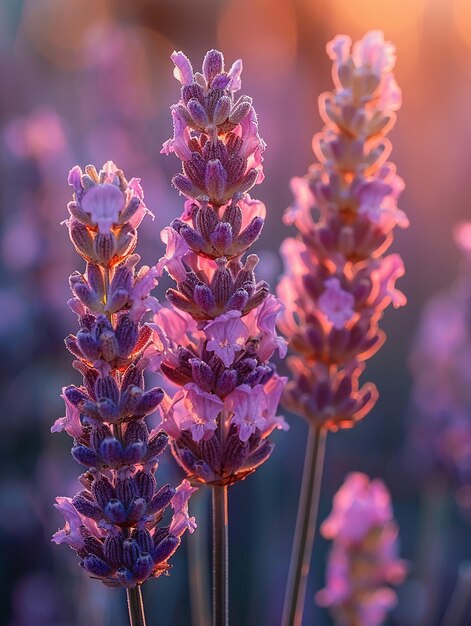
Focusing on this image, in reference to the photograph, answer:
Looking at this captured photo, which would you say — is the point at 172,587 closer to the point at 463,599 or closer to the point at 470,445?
the point at 470,445

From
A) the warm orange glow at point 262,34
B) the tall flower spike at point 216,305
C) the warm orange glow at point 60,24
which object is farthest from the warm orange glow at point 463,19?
the tall flower spike at point 216,305

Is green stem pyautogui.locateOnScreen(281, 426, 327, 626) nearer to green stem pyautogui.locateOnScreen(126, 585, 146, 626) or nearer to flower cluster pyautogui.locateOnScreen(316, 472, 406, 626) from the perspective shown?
green stem pyautogui.locateOnScreen(126, 585, 146, 626)


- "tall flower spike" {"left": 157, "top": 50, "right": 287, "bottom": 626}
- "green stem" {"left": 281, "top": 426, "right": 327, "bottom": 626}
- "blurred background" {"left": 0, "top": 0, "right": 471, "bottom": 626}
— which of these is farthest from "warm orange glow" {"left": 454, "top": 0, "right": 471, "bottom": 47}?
"tall flower spike" {"left": 157, "top": 50, "right": 287, "bottom": 626}

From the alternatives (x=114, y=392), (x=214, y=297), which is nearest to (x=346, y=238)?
(x=214, y=297)

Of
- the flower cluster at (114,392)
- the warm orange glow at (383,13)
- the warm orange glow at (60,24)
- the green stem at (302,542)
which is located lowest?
the green stem at (302,542)

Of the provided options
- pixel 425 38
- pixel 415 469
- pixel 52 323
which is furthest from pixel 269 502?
pixel 425 38

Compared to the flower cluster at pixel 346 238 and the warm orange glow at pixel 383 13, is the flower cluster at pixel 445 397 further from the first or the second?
the warm orange glow at pixel 383 13

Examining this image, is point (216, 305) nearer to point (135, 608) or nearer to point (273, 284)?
point (135, 608)
